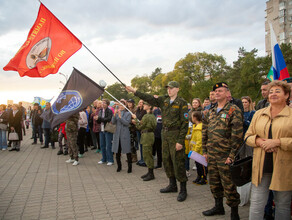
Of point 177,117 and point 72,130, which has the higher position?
point 177,117

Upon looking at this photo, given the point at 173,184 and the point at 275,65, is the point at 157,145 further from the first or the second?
the point at 275,65

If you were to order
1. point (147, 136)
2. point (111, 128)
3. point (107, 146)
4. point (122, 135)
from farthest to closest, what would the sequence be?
point (107, 146), point (111, 128), point (122, 135), point (147, 136)

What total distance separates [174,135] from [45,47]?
4.03 m

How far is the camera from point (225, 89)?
3748 millimetres

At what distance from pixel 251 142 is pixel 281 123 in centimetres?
43

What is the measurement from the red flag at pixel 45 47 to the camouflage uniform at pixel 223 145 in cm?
399

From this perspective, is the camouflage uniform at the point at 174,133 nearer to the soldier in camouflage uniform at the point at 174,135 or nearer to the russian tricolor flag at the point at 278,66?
the soldier in camouflage uniform at the point at 174,135

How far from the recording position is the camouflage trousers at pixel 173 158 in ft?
15.3

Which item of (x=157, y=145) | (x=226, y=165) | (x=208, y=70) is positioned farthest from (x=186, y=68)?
(x=226, y=165)

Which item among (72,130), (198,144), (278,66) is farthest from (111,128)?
(278,66)

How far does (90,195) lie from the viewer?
4961 millimetres

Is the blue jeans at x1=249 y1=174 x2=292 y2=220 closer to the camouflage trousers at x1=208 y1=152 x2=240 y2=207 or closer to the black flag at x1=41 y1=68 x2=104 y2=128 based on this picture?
the camouflage trousers at x1=208 y1=152 x2=240 y2=207

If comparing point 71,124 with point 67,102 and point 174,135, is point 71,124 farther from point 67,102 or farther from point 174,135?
point 174,135

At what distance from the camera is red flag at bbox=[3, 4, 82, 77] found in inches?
230
